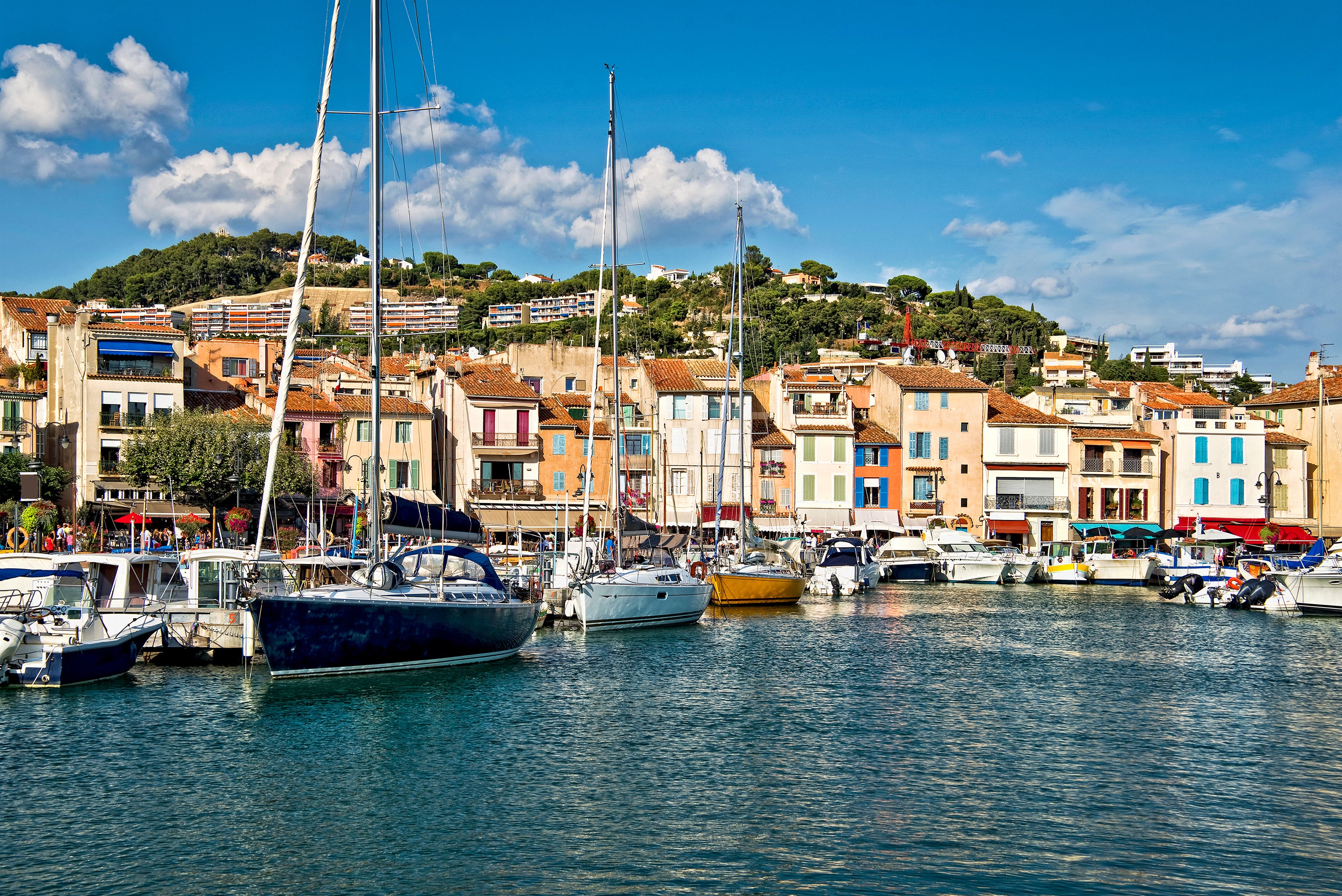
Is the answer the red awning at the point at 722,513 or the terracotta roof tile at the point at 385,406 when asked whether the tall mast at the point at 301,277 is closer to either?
Result: the terracotta roof tile at the point at 385,406

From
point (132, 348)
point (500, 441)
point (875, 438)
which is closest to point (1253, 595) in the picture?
point (875, 438)

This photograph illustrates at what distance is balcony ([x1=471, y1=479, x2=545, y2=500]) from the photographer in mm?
67500

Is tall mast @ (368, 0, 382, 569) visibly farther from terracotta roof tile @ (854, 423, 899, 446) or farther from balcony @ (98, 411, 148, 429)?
terracotta roof tile @ (854, 423, 899, 446)

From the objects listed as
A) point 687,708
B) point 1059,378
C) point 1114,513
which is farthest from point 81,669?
point 1059,378

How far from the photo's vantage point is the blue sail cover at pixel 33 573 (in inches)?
1192

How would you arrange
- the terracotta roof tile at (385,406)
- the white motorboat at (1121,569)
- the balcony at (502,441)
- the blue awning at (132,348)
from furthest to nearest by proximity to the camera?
1. the balcony at (502,441)
2. the white motorboat at (1121,569)
3. the terracotta roof tile at (385,406)
4. the blue awning at (132,348)

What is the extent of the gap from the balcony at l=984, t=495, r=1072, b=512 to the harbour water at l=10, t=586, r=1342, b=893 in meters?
41.4

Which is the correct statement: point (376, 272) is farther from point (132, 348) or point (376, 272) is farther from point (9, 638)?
point (132, 348)

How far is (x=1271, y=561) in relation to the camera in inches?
2239

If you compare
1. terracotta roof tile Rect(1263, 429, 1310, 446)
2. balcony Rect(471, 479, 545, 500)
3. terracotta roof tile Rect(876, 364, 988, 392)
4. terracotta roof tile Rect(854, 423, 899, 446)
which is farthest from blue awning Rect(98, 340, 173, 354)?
terracotta roof tile Rect(1263, 429, 1310, 446)

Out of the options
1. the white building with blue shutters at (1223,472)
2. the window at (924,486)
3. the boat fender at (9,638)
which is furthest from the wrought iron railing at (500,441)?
the white building with blue shutters at (1223,472)

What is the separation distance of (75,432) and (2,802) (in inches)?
1745

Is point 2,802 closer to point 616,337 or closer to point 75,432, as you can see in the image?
point 616,337

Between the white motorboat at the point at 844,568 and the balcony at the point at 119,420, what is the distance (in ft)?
110
